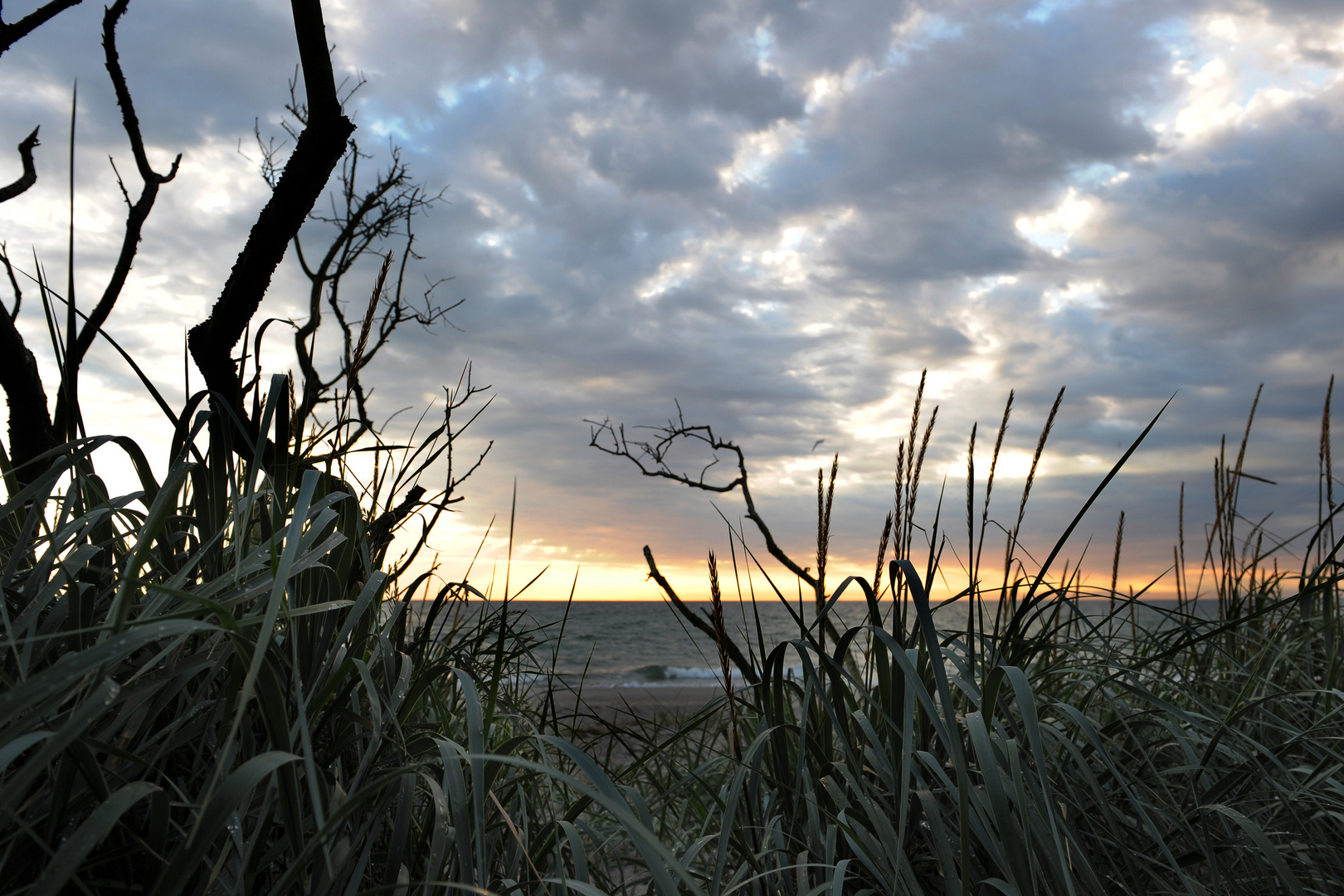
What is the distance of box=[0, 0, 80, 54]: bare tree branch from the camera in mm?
1967

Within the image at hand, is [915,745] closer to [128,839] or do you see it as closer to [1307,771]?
[1307,771]

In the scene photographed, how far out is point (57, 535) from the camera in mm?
988

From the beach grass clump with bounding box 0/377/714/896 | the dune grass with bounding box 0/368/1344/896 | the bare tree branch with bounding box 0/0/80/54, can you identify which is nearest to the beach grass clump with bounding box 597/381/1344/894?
the dune grass with bounding box 0/368/1344/896

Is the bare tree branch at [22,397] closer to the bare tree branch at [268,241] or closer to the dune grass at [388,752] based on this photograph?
the bare tree branch at [268,241]

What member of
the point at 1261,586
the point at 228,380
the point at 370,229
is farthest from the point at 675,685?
the point at 228,380

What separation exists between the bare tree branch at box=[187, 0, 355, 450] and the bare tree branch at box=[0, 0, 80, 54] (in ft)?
3.03

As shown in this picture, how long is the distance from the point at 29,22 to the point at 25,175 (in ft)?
1.98

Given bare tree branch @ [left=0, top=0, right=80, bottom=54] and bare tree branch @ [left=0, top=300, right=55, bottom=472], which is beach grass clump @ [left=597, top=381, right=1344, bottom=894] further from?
bare tree branch @ [left=0, top=0, right=80, bottom=54]

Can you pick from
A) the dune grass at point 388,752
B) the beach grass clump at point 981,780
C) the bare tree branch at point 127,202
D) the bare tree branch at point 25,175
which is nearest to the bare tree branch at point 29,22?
the bare tree branch at point 127,202

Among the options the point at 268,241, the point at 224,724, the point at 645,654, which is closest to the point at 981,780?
the point at 224,724

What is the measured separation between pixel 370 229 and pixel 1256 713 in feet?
17.5

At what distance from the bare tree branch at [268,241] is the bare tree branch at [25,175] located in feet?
4.23

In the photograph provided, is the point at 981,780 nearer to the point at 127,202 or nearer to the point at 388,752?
the point at 388,752

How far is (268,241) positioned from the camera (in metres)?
1.71
